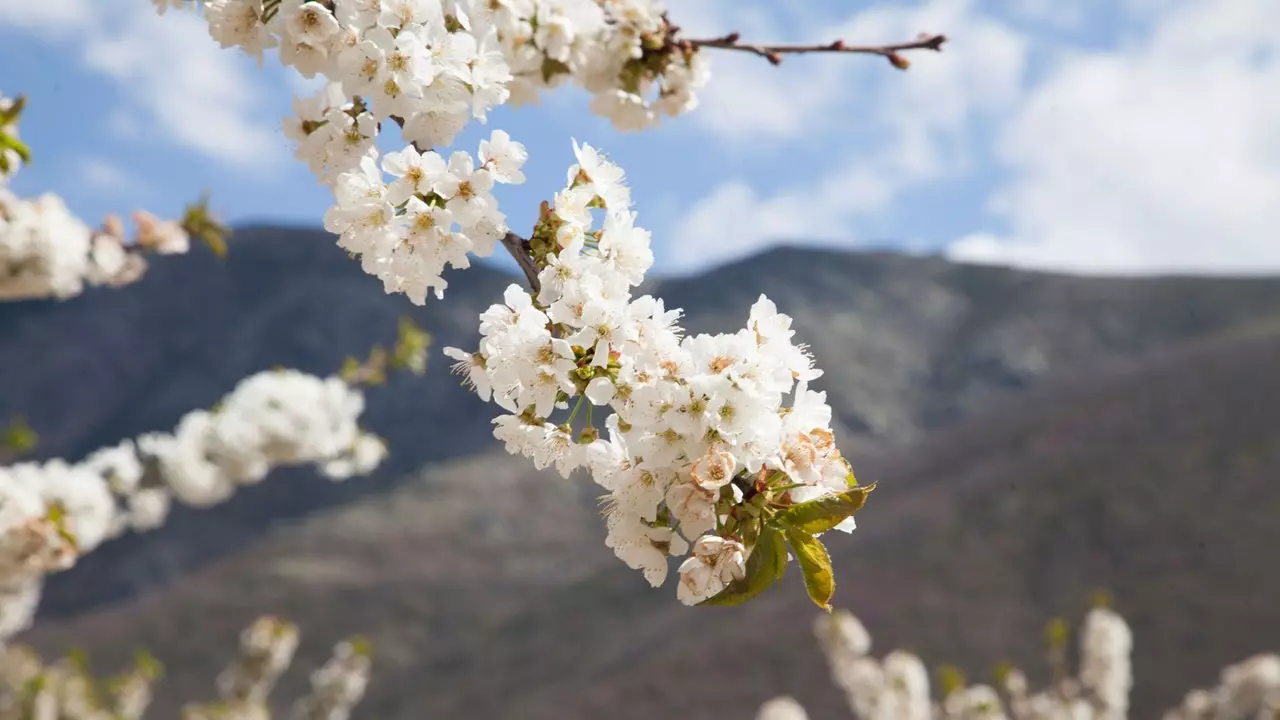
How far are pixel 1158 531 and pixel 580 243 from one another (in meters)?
35.6

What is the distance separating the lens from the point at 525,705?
105 ft

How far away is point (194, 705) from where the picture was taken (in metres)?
7.40

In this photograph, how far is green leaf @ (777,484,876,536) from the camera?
3.98ft

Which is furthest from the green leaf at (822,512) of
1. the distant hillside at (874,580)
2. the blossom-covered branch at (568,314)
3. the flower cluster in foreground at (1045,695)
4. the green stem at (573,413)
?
the distant hillside at (874,580)

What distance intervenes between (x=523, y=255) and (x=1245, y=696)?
8307 mm

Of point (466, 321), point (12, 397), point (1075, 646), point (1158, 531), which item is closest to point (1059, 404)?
point (1158, 531)

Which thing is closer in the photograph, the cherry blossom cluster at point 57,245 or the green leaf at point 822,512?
the green leaf at point 822,512

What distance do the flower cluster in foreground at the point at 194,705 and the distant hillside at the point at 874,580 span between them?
807 inches

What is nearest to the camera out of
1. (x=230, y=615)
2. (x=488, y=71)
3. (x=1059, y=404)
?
(x=488, y=71)

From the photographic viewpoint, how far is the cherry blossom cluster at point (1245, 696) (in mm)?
7301

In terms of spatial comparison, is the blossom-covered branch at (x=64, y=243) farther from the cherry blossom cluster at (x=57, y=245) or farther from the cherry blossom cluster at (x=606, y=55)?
the cherry blossom cluster at (x=606, y=55)

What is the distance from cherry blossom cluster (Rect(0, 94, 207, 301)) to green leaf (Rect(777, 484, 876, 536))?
277 centimetres

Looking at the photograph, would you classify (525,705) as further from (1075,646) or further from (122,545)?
(122,545)

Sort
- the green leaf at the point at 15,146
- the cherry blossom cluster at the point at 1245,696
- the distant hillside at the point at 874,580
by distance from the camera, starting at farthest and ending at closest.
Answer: the distant hillside at the point at 874,580 → the cherry blossom cluster at the point at 1245,696 → the green leaf at the point at 15,146
